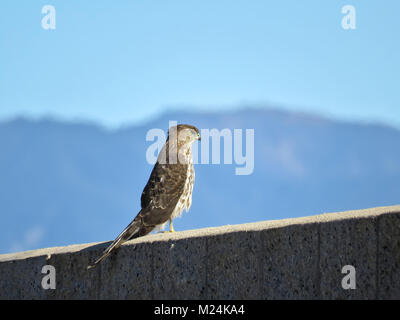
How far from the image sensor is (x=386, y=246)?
203 inches

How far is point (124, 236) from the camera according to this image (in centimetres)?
738

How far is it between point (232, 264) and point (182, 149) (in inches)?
98.6

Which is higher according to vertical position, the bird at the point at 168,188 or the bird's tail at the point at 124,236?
the bird at the point at 168,188

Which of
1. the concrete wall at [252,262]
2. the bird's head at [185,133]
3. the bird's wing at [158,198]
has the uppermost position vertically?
the bird's head at [185,133]

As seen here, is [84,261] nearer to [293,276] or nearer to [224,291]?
[224,291]

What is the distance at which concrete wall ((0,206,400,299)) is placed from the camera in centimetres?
523

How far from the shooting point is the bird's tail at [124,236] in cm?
723

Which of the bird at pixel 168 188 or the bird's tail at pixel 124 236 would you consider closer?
the bird's tail at pixel 124 236

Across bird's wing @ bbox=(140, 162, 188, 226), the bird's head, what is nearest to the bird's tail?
bird's wing @ bbox=(140, 162, 188, 226)

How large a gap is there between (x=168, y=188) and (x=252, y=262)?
7.06ft

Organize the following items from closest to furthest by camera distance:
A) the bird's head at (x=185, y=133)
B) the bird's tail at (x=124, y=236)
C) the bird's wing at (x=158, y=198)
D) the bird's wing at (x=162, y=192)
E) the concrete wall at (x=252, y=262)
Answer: the concrete wall at (x=252, y=262) → the bird's tail at (x=124, y=236) → the bird's wing at (x=158, y=198) → the bird's wing at (x=162, y=192) → the bird's head at (x=185, y=133)

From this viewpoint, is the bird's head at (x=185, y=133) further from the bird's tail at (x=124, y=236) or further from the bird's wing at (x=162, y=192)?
the bird's tail at (x=124, y=236)

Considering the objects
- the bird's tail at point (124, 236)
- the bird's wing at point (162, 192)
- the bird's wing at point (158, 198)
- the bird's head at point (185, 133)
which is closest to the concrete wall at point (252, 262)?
the bird's tail at point (124, 236)
